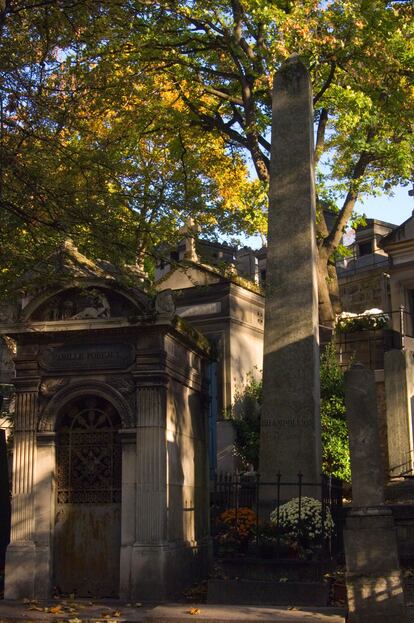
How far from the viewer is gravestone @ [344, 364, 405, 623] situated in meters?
8.65

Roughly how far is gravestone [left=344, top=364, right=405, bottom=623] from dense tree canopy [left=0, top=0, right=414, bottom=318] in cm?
354

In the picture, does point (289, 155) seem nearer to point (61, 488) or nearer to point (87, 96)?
point (87, 96)

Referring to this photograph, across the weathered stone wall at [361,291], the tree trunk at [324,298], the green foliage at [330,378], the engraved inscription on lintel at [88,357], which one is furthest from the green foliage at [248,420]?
the weathered stone wall at [361,291]

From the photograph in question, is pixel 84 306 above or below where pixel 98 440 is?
above

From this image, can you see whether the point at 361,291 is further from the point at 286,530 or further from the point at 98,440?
the point at 286,530

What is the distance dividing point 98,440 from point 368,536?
162 inches

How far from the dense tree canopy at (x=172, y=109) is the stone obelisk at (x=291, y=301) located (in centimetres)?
121

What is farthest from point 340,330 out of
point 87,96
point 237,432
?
point 87,96

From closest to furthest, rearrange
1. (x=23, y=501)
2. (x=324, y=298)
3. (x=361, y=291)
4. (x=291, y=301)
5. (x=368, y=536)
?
(x=368, y=536) → (x=23, y=501) → (x=291, y=301) → (x=324, y=298) → (x=361, y=291)

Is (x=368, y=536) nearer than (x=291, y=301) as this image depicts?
Yes

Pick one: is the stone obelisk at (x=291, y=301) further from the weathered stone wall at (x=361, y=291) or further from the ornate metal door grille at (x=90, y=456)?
the weathered stone wall at (x=361, y=291)

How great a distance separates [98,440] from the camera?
1138cm

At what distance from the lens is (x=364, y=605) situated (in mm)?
8688

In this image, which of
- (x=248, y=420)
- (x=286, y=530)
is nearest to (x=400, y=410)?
(x=248, y=420)
